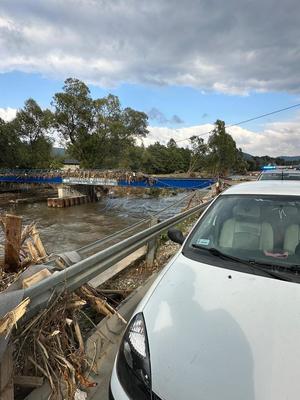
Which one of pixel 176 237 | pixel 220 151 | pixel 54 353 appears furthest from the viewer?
pixel 220 151

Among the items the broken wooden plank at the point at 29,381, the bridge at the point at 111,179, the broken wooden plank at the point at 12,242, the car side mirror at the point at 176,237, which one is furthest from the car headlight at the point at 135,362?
the bridge at the point at 111,179

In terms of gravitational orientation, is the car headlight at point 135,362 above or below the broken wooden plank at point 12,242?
below

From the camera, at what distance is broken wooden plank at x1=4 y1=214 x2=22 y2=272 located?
4.01 m

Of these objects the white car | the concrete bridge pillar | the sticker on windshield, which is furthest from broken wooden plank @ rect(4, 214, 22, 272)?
the concrete bridge pillar

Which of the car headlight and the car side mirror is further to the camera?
the car side mirror

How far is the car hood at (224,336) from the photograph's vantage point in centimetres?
174

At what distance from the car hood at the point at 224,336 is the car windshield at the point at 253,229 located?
45 cm

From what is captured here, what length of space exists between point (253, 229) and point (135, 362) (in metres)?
1.93

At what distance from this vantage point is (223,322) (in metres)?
2.18

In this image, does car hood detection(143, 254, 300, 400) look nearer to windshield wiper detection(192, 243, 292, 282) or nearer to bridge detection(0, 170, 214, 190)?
windshield wiper detection(192, 243, 292, 282)

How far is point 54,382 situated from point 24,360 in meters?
0.30

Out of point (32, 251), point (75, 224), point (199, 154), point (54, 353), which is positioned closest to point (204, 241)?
point (54, 353)

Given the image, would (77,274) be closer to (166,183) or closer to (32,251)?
Result: (32,251)

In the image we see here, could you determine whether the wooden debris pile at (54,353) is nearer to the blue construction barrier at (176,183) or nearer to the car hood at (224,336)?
the car hood at (224,336)
